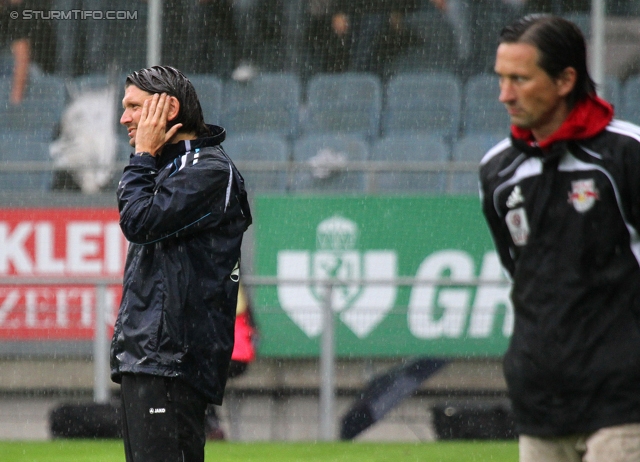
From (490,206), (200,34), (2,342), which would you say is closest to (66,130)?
(200,34)

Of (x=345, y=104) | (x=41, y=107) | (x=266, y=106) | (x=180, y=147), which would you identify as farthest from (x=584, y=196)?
(x=41, y=107)

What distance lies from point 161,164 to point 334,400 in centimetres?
474

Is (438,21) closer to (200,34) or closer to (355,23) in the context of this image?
(355,23)

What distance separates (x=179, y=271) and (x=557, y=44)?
1.32m

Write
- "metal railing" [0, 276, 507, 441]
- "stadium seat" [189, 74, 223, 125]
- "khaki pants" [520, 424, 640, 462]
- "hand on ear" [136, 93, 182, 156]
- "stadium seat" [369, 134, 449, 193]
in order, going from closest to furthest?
"khaki pants" [520, 424, 640, 462] → "hand on ear" [136, 93, 182, 156] → "metal railing" [0, 276, 507, 441] → "stadium seat" [189, 74, 223, 125] → "stadium seat" [369, 134, 449, 193]

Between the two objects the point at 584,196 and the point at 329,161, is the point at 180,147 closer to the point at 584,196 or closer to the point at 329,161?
the point at 584,196

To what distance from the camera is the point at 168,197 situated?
121 inches

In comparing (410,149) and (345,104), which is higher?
(345,104)

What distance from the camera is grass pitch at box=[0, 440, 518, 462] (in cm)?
664

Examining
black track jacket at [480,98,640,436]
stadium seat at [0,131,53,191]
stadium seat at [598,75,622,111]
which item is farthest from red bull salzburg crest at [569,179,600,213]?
stadium seat at [0,131,53,191]

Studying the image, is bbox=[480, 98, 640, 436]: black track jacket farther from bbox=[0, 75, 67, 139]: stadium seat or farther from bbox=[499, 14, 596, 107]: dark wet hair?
bbox=[0, 75, 67, 139]: stadium seat

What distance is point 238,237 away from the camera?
323 cm

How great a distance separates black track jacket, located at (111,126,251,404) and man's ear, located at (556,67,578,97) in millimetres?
1215

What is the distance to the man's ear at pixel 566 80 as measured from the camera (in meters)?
2.24
